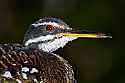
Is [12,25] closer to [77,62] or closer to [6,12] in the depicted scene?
[6,12]

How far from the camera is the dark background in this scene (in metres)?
10.5

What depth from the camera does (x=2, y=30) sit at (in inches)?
435

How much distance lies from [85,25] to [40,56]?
482cm

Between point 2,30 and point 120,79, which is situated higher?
point 2,30

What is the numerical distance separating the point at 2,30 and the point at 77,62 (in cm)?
145

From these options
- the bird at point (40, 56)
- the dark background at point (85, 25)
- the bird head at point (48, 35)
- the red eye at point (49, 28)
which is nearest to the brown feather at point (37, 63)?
the bird at point (40, 56)

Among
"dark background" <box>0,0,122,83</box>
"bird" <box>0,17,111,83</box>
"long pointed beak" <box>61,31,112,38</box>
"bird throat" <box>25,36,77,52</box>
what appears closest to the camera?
"bird" <box>0,17,111,83</box>

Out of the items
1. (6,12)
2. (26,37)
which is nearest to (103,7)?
(6,12)

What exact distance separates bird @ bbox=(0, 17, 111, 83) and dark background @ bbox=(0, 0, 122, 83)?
4.57 m

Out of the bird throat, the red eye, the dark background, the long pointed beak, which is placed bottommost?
the dark background

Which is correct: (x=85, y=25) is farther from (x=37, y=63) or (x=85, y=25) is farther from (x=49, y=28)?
(x=37, y=63)

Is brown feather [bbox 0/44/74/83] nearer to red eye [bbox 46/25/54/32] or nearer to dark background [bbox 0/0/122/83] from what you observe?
red eye [bbox 46/25/54/32]

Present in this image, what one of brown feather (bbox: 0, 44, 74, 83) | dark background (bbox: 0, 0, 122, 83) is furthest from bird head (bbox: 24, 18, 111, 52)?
dark background (bbox: 0, 0, 122, 83)

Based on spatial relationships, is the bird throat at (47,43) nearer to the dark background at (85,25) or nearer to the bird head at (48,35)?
the bird head at (48,35)
